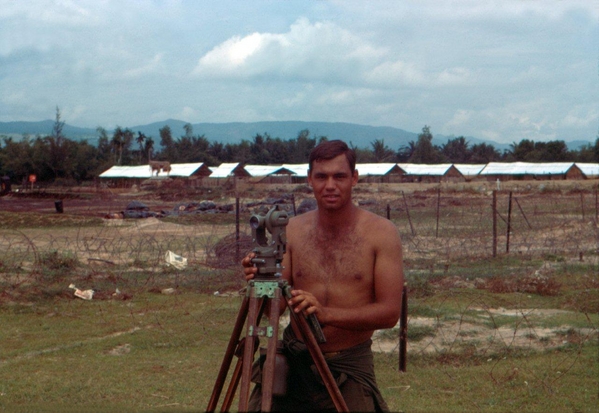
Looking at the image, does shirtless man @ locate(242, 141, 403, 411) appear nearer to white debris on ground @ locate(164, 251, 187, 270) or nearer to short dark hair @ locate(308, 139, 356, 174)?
short dark hair @ locate(308, 139, 356, 174)

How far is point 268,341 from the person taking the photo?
269 cm

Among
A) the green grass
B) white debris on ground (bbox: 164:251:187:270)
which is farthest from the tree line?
the green grass

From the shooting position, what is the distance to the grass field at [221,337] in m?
6.23

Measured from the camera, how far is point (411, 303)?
10047 mm

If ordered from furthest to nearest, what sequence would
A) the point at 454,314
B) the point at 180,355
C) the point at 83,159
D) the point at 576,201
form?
the point at 83,159 → the point at 576,201 → the point at 454,314 → the point at 180,355

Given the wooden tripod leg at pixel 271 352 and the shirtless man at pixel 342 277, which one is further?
the shirtless man at pixel 342 277

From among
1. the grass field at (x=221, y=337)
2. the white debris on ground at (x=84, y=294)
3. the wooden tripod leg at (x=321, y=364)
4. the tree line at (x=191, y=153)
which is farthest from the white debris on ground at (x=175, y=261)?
the tree line at (x=191, y=153)

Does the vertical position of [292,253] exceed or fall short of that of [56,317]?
it exceeds it

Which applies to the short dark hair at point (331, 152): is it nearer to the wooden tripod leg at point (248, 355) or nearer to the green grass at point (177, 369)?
the wooden tripod leg at point (248, 355)

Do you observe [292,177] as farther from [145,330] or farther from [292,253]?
[292,253]

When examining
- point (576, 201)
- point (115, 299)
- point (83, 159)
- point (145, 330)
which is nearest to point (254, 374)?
point (145, 330)

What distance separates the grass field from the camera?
623 cm

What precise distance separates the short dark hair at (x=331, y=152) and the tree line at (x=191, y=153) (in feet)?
212

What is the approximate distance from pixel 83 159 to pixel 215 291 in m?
66.5
